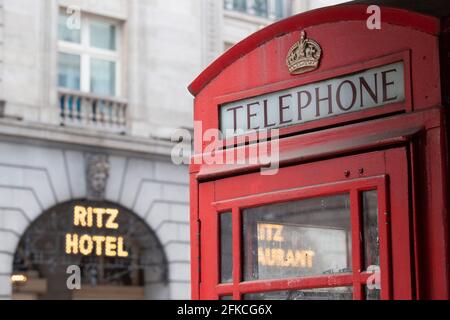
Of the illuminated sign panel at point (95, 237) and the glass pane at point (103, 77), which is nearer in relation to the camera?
the illuminated sign panel at point (95, 237)

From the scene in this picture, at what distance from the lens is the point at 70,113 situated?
15773 mm

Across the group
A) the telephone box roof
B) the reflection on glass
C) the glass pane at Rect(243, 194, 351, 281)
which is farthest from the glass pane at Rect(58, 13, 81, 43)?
the glass pane at Rect(243, 194, 351, 281)

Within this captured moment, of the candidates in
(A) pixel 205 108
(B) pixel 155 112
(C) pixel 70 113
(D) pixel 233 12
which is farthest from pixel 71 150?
(A) pixel 205 108

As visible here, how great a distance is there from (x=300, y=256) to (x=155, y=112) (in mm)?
13424

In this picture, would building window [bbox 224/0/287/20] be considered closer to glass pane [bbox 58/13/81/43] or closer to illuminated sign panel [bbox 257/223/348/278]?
glass pane [bbox 58/13/81/43]

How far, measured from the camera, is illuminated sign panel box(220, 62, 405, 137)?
340 centimetres

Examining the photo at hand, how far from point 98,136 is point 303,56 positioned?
12311 mm

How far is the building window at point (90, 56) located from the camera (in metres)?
16.0

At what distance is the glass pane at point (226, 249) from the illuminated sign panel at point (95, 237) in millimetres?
11565

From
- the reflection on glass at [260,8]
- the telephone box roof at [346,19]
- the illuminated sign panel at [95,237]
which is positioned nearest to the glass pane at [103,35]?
the illuminated sign panel at [95,237]

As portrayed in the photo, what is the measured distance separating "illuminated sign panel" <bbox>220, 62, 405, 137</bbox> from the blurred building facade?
11237 mm

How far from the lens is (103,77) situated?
1648 centimetres

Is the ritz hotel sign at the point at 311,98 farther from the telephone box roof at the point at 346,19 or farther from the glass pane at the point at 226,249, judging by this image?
the glass pane at the point at 226,249

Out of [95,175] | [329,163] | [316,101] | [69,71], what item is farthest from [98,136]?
[329,163]
